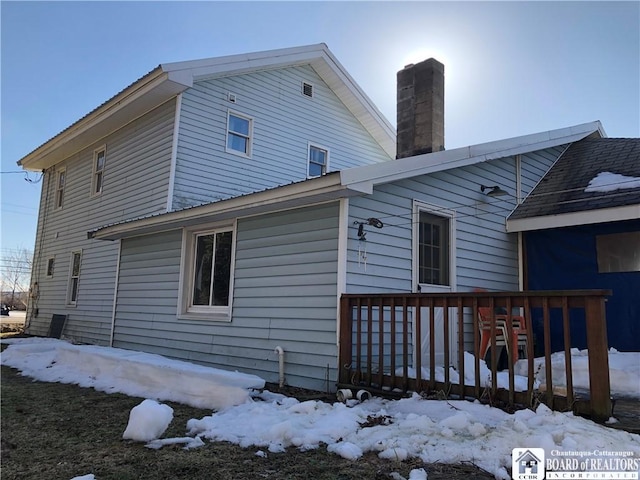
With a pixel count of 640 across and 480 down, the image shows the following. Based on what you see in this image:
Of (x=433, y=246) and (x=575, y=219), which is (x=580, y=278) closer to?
(x=575, y=219)

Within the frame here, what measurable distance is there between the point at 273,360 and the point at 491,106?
6.98m

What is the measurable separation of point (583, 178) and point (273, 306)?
19.1 feet

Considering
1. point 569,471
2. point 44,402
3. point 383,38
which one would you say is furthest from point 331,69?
point 569,471

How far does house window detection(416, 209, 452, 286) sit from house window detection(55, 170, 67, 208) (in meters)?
12.1

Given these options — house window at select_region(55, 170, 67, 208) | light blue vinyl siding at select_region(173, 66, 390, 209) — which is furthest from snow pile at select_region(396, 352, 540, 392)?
house window at select_region(55, 170, 67, 208)

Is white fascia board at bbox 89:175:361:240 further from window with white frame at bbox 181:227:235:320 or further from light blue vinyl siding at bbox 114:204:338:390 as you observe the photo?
window with white frame at bbox 181:227:235:320

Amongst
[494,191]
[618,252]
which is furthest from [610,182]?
[494,191]

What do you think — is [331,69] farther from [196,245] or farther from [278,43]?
[196,245]

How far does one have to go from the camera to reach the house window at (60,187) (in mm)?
14394

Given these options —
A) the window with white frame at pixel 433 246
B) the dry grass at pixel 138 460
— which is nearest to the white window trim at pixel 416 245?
the window with white frame at pixel 433 246

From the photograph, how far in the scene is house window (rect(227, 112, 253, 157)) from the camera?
1056cm

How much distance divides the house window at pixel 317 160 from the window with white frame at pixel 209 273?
4760mm

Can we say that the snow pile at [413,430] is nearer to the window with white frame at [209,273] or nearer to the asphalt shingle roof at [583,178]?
the window with white frame at [209,273]

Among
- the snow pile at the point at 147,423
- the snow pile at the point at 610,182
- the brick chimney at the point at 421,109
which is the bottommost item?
the snow pile at the point at 147,423
